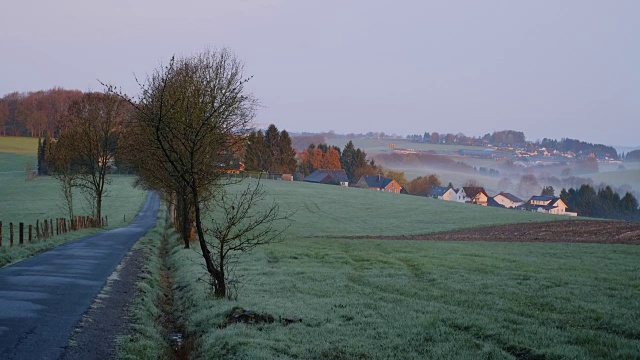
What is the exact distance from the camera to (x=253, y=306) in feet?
48.5

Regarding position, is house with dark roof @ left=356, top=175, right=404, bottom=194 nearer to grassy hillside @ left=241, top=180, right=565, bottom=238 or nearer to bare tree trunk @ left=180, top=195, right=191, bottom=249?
grassy hillside @ left=241, top=180, right=565, bottom=238

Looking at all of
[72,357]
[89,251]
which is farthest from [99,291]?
[89,251]

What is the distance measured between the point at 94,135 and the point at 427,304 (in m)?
45.4

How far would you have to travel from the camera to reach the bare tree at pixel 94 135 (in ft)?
176

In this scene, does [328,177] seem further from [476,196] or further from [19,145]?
[19,145]

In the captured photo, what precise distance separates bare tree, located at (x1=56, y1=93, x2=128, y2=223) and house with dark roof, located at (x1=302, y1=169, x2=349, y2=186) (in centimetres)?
8641

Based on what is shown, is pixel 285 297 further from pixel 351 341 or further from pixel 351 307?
pixel 351 341

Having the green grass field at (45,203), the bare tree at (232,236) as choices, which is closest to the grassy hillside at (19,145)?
the green grass field at (45,203)

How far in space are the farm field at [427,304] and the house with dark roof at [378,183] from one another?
112 m

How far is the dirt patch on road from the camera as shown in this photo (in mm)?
36875

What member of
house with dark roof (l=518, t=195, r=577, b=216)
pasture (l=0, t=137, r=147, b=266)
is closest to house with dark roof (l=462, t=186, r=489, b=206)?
house with dark roof (l=518, t=195, r=577, b=216)

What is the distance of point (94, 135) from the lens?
5412cm

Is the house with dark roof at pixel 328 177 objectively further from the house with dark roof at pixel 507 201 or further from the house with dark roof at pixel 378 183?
the house with dark roof at pixel 507 201

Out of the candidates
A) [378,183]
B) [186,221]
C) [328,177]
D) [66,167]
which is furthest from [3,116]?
[186,221]
